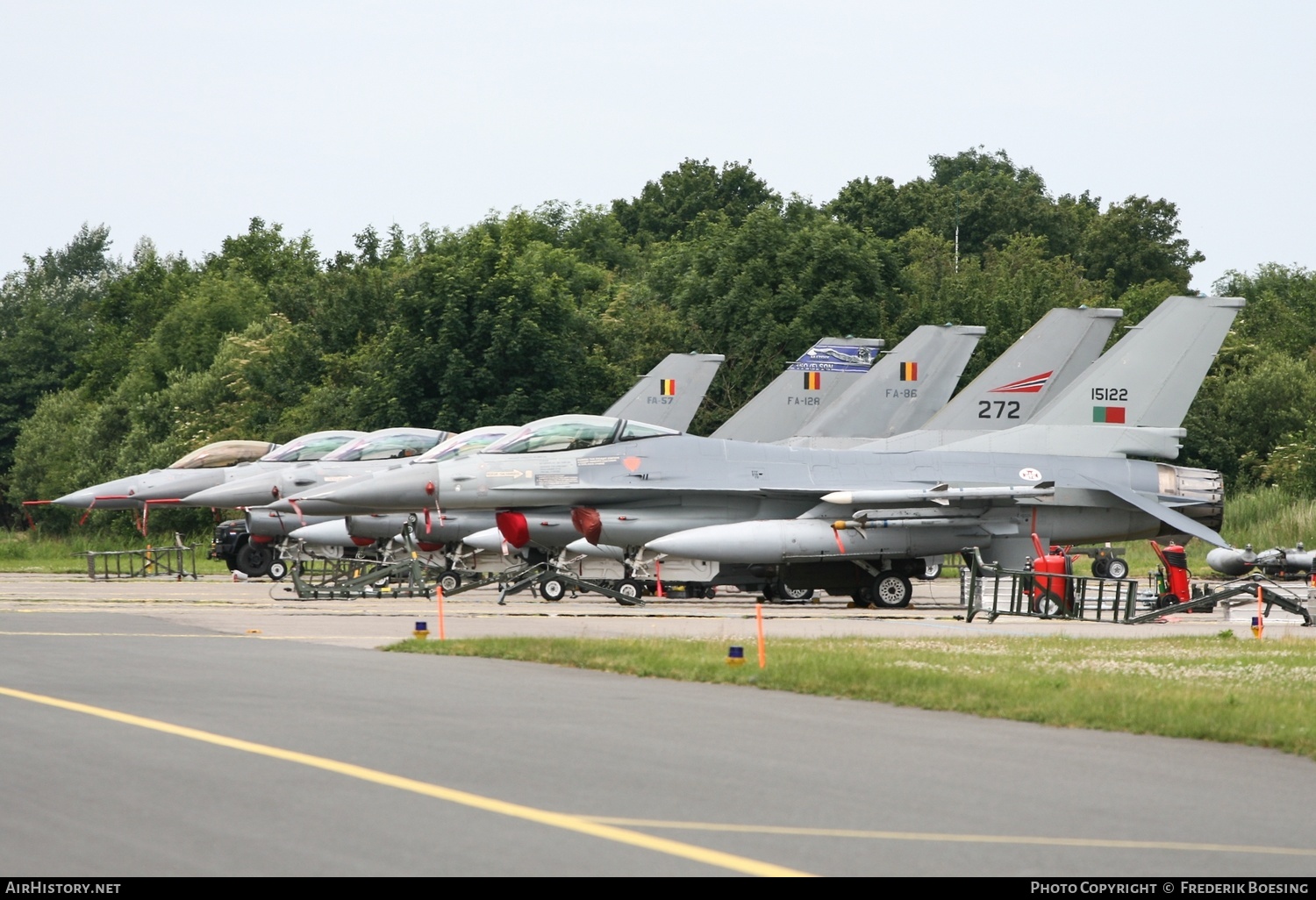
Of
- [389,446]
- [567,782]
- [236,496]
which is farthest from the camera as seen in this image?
[236,496]

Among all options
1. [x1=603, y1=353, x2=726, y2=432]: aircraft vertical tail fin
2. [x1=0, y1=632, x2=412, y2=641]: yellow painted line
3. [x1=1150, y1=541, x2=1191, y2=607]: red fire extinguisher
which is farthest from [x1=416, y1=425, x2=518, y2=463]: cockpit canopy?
[x1=1150, y1=541, x2=1191, y2=607]: red fire extinguisher

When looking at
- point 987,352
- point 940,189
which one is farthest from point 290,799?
point 940,189

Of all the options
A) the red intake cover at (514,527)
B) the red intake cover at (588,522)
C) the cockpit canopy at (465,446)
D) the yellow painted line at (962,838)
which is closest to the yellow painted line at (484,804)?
the yellow painted line at (962,838)

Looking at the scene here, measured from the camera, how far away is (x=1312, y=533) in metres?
37.5

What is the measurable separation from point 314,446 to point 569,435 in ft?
30.3

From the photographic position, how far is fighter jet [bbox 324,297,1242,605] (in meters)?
24.2

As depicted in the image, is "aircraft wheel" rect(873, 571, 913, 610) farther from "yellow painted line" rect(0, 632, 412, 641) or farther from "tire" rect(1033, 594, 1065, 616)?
"yellow painted line" rect(0, 632, 412, 641)

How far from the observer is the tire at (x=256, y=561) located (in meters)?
34.8

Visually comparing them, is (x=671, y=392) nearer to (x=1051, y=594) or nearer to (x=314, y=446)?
(x=314, y=446)

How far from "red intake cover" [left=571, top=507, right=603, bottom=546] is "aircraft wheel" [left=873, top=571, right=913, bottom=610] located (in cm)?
436

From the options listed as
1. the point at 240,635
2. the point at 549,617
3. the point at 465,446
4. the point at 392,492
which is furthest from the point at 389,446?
the point at 240,635

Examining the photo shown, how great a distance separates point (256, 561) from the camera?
34812 mm

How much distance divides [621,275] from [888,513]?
53707 mm

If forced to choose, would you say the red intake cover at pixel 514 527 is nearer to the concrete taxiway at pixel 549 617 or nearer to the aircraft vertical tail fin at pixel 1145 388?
the concrete taxiway at pixel 549 617
